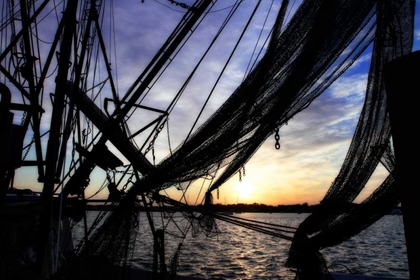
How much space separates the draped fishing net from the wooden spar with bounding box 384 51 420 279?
166 centimetres

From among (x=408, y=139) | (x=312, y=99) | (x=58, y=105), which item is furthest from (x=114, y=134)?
(x=408, y=139)

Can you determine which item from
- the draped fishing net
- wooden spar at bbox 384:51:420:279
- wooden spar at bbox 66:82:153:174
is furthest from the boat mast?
wooden spar at bbox 384:51:420:279

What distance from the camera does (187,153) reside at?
5395 millimetres

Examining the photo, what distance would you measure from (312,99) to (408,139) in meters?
2.11

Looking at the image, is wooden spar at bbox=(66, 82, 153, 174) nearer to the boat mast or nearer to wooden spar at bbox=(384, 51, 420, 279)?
the boat mast

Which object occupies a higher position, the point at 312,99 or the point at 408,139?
the point at 312,99

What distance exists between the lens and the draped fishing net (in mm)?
4297

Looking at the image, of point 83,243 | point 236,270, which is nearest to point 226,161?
point 83,243

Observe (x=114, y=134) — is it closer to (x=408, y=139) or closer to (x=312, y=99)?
(x=312, y=99)

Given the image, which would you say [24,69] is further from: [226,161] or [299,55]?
[299,55]

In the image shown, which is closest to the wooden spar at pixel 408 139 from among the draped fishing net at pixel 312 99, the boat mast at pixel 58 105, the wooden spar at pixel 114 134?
the draped fishing net at pixel 312 99

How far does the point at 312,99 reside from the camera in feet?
15.4

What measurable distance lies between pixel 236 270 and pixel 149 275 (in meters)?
9.75

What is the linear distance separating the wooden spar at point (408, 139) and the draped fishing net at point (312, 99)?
1.66 m
